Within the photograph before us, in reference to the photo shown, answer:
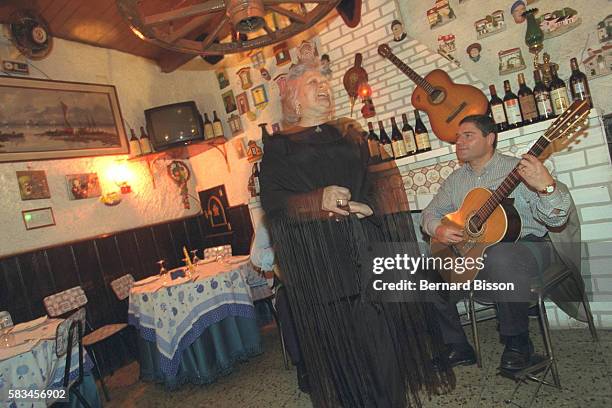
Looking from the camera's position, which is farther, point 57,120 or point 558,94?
point 57,120

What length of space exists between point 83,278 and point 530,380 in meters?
3.95

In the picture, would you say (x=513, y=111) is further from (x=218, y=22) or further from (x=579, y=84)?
(x=218, y=22)

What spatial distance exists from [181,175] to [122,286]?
1702 mm

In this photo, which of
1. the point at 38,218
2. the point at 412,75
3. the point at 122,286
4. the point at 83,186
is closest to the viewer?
the point at 412,75

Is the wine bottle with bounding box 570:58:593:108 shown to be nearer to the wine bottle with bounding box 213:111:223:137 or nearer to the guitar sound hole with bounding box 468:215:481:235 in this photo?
the guitar sound hole with bounding box 468:215:481:235

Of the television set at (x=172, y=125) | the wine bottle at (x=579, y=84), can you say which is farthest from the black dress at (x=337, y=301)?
the television set at (x=172, y=125)

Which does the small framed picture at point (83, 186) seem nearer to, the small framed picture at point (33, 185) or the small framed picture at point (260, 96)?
the small framed picture at point (33, 185)

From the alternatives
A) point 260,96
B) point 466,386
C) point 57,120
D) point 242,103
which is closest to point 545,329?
point 466,386

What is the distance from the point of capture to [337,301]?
1539mm

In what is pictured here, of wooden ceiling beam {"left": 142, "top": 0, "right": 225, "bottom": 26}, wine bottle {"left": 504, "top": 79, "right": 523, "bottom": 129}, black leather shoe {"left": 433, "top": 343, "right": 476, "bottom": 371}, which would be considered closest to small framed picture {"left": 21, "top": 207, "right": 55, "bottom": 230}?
wooden ceiling beam {"left": 142, "top": 0, "right": 225, "bottom": 26}

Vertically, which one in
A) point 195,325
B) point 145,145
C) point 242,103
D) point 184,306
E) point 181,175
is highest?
point 242,103

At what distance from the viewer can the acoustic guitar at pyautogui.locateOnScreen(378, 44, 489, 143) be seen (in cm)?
280

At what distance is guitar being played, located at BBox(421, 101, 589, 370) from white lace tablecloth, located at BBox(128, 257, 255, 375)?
5.13ft

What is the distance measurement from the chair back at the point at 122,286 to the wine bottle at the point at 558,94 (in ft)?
13.5
